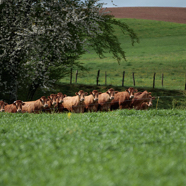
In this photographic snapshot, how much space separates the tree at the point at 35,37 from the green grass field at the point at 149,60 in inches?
482

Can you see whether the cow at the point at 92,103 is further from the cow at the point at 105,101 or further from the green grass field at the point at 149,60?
the green grass field at the point at 149,60

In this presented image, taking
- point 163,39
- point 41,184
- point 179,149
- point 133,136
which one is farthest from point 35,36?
point 163,39

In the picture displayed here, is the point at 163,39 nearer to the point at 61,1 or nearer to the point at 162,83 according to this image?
the point at 162,83

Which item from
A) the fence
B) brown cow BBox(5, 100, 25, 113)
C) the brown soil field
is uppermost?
the brown soil field

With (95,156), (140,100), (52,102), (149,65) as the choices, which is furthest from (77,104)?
(149,65)

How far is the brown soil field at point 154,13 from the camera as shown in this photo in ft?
282

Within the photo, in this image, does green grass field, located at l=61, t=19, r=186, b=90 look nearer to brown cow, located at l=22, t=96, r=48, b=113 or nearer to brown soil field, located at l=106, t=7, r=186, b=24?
brown soil field, located at l=106, t=7, r=186, b=24

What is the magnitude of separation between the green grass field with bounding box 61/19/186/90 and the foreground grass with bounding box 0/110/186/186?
2513 cm

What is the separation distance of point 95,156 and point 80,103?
11.1 metres

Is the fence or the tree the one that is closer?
the tree

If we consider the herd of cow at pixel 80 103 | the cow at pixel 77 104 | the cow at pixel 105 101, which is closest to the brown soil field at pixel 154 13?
Result: the herd of cow at pixel 80 103

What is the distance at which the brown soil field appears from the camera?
85.8 meters

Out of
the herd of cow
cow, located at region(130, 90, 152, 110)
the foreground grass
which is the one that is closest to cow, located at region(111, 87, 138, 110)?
the herd of cow

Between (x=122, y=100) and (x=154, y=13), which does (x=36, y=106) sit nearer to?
(x=122, y=100)
